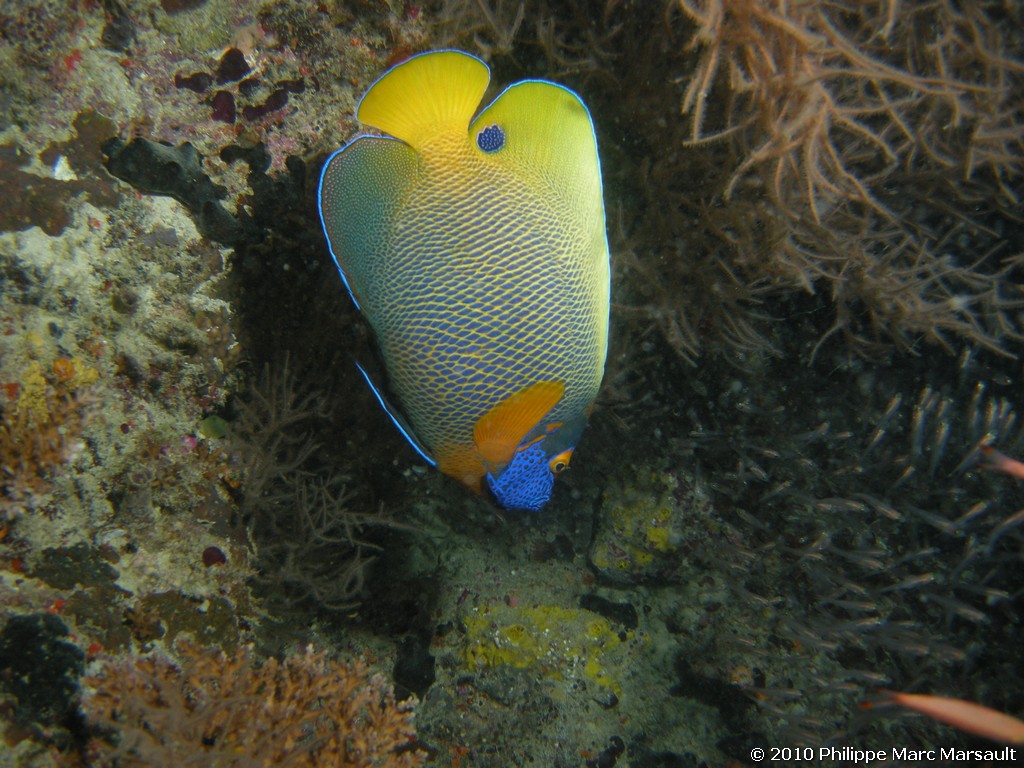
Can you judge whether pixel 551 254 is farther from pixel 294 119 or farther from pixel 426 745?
pixel 426 745

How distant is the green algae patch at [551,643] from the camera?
2.65 meters

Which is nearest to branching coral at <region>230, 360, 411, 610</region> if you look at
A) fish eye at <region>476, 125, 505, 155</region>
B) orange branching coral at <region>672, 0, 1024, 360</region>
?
fish eye at <region>476, 125, 505, 155</region>

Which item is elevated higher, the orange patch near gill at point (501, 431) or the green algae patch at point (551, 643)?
the orange patch near gill at point (501, 431)

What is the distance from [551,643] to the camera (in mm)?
2688

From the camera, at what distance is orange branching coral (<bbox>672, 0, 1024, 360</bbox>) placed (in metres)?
1.78

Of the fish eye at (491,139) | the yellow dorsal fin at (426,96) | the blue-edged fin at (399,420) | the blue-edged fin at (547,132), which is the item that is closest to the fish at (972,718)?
the blue-edged fin at (399,420)

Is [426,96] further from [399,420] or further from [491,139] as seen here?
[399,420]

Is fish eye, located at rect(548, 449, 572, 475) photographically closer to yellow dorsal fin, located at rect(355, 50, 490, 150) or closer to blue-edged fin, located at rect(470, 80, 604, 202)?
blue-edged fin, located at rect(470, 80, 604, 202)

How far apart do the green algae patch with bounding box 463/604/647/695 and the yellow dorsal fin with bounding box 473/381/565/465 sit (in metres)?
1.16

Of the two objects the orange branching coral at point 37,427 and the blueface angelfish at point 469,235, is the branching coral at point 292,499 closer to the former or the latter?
the orange branching coral at point 37,427

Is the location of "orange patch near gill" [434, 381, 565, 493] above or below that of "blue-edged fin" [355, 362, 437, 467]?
below

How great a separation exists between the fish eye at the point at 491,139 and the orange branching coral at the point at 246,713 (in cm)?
216

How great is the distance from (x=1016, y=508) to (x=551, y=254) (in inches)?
103

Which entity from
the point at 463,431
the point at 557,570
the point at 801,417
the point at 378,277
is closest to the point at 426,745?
the point at 557,570
